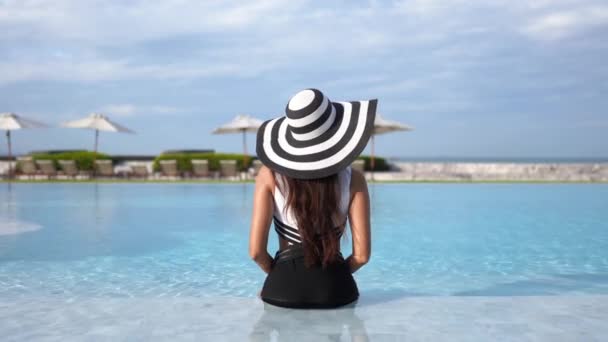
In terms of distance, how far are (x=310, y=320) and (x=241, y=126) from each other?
2141cm

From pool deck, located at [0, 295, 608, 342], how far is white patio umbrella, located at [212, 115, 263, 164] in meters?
20.6

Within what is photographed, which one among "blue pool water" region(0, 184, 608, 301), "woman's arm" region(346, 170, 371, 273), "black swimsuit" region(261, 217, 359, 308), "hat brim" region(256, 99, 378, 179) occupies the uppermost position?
"hat brim" region(256, 99, 378, 179)

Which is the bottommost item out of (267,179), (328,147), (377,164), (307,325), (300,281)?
(307,325)

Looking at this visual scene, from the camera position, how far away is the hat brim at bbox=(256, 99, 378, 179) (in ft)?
9.99

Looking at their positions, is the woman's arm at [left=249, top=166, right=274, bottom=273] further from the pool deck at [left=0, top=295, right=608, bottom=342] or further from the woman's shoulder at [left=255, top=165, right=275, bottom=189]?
the pool deck at [left=0, top=295, right=608, bottom=342]

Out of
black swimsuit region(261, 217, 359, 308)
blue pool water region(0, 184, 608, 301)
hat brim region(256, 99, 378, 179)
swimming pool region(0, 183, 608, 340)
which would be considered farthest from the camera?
blue pool water region(0, 184, 608, 301)

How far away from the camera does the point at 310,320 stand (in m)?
3.44

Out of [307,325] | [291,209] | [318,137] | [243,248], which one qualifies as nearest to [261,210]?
[291,209]

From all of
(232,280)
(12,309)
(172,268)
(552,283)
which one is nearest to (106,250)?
(172,268)

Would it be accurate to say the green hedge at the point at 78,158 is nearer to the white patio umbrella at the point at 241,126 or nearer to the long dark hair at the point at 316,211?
the white patio umbrella at the point at 241,126

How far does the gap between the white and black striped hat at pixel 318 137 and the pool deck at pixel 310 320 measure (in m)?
0.97

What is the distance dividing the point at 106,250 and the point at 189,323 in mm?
4364

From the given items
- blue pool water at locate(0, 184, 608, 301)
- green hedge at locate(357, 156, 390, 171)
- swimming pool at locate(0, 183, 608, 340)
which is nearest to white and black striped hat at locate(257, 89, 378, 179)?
blue pool water at locate(0, 184, 608, 301)

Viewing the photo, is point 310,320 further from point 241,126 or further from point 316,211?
point 241,126
